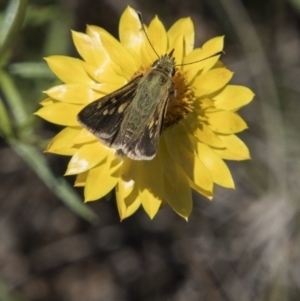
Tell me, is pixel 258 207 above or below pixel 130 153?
below

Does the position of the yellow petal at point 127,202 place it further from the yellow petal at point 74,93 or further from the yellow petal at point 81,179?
the yellow petal at point 74,93

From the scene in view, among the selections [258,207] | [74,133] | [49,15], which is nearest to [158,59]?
[74,133]

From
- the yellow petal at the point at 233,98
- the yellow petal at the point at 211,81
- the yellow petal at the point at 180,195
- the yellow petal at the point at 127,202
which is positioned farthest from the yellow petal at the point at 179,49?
the yellow petal at the point at 127,202

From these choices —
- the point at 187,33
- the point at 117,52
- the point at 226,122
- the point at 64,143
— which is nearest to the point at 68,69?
the point at 117,52

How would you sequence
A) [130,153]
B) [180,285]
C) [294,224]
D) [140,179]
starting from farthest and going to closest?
1. [180,285]
2. [294,224]
3. [140,179]
4. [130,153]

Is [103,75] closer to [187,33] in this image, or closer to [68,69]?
[68,69]

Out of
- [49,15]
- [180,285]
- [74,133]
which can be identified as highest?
[49,15]

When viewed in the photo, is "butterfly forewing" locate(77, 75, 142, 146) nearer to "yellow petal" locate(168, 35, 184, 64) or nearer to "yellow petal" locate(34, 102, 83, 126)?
"yellow petal" locate(34, 102, 83, 126)

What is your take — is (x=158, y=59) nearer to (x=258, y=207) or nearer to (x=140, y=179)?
(x=140, y=179)
